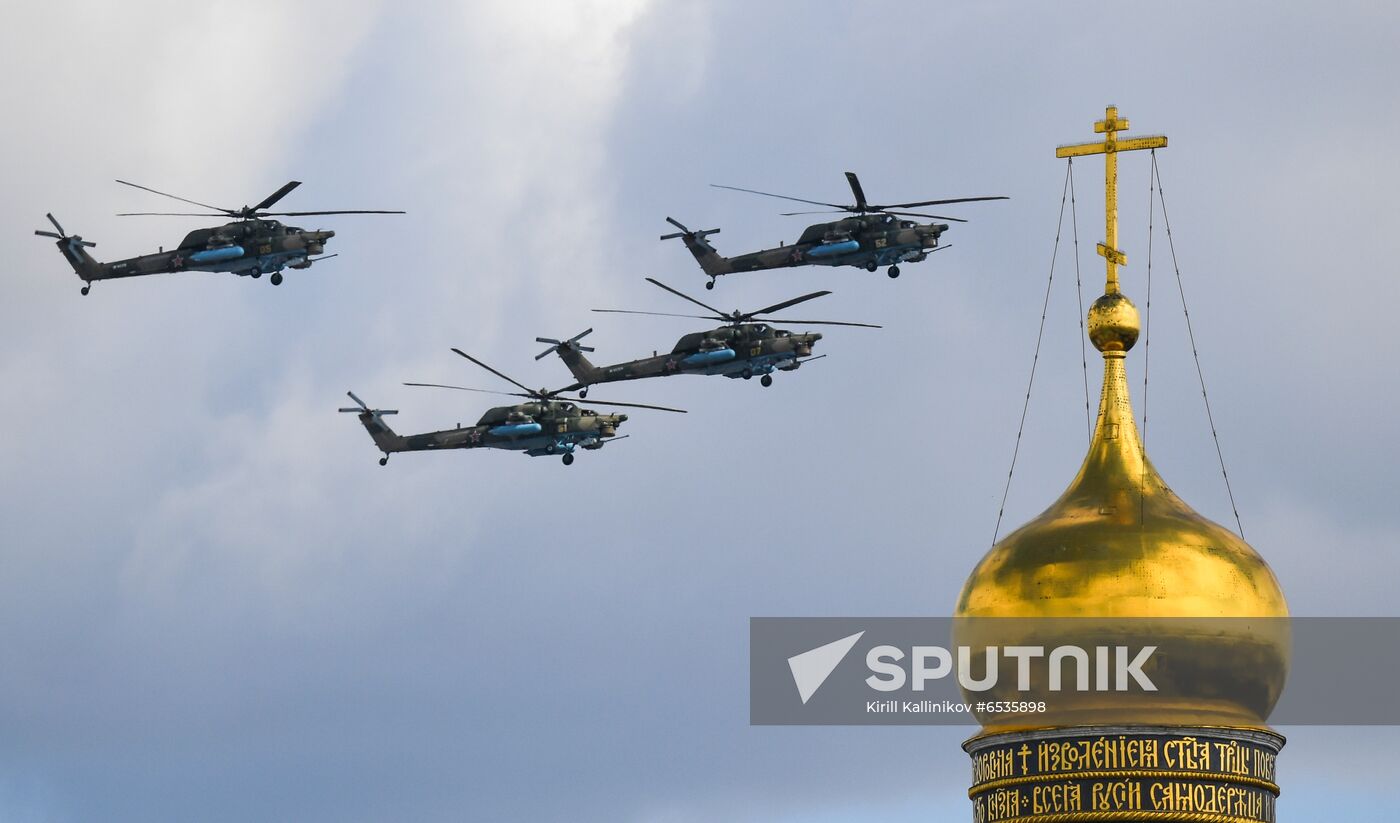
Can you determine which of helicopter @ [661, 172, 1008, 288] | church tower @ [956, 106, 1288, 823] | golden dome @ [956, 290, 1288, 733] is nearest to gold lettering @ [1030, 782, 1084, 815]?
church tower @ [956, 106, 1288, 823]

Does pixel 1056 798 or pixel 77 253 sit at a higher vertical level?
pixel 77 253

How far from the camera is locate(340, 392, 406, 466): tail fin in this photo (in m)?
113

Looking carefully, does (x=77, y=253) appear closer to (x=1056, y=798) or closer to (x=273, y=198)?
(x=273, y=198)

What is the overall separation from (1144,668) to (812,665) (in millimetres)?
8931

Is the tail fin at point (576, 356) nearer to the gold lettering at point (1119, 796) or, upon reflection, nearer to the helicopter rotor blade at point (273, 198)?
the helicopter rotor blade at point (273, 198)

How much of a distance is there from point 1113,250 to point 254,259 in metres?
38.1

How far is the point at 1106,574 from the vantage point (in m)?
70.5

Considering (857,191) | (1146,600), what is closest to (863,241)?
(857,191)

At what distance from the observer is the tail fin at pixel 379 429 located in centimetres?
11300

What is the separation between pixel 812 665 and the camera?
76562mm

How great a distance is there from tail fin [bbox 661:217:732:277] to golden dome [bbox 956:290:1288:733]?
37.9 metres

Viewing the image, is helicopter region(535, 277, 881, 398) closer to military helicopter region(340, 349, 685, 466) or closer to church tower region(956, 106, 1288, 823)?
military helicopter region(340, 349, 685, 466)

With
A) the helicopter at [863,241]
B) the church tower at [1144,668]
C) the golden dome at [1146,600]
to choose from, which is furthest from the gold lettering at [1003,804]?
the helicopter at [863,241]

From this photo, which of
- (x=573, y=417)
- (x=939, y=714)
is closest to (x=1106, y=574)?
(x=939, y=714)
